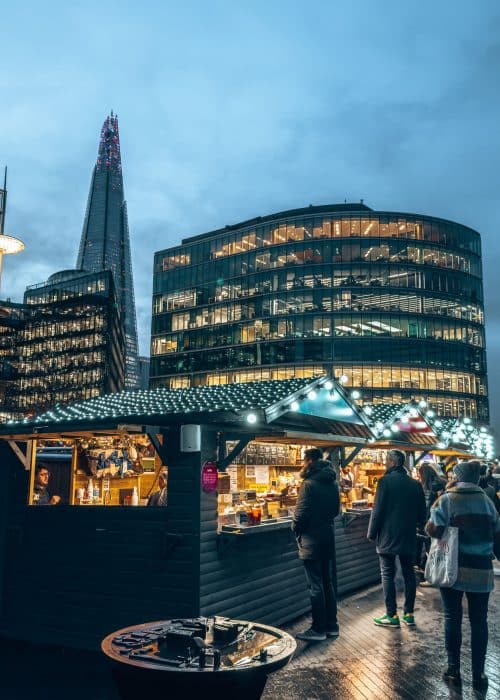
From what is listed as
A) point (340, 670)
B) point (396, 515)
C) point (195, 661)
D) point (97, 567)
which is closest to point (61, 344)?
point (97, 567)

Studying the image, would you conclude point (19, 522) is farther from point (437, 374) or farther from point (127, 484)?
point (437, 374)

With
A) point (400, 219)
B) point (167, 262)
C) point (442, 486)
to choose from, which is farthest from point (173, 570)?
point (167, 262)

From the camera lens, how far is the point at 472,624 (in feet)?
18.4

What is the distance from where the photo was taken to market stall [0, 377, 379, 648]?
7410 millimetres

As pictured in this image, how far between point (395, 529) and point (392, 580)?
25.6 inches

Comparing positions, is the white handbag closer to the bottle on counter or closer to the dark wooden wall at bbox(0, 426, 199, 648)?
the dark wooden wall at bbox(0, 426, 199, 648)

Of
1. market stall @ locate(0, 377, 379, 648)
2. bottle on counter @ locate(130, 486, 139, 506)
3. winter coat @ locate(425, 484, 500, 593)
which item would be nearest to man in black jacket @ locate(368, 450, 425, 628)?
market stall @ locate(0, 377, 379, 648)

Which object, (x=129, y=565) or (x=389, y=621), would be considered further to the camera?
(x=389, y=621)

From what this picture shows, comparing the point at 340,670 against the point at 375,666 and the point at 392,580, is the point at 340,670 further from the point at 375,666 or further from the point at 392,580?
the point at 392,580

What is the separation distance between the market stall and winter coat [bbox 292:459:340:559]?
2.27ft

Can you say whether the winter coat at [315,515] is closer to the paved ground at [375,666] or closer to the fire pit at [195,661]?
the paved ground at [375,666]

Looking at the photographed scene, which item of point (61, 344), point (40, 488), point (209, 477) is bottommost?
point (40, 488)

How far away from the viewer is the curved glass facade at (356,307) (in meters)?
64.4

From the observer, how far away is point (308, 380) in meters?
9.62
